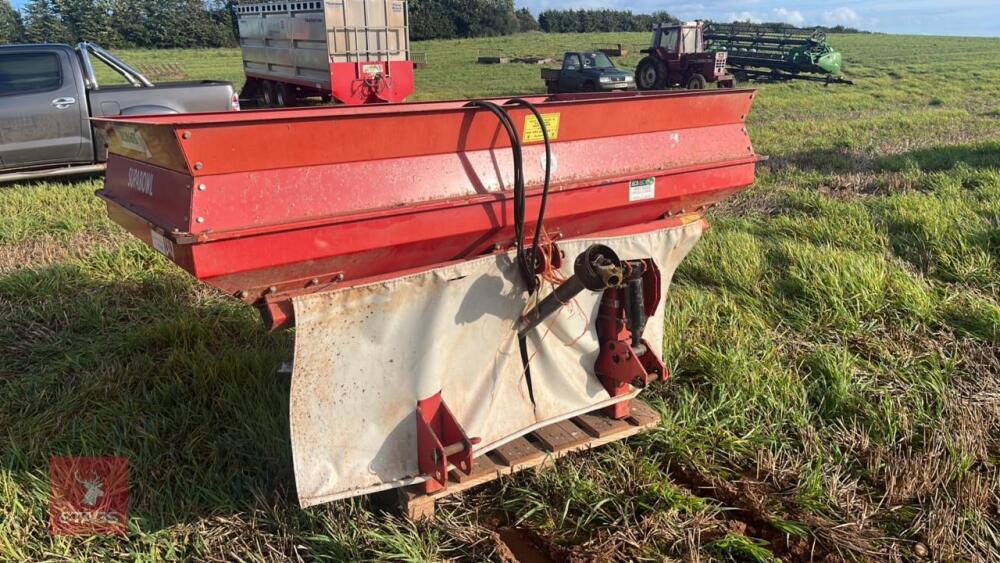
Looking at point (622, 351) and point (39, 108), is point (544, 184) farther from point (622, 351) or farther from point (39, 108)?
point (39, 108)

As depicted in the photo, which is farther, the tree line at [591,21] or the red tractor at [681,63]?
the tree line at [591,21]

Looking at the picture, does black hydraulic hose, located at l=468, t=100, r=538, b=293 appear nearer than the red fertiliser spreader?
No

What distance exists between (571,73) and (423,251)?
56.2 feet

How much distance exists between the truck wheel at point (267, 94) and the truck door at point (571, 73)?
24.7 ft

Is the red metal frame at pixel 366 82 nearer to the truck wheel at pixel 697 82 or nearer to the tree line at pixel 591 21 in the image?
the truck wheel at pixel 697 82

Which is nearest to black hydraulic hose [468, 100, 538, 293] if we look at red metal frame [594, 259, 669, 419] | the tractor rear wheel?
red metal frame [594, 259, 669, 419]

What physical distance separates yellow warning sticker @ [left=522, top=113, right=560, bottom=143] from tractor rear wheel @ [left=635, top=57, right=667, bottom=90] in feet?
65.9

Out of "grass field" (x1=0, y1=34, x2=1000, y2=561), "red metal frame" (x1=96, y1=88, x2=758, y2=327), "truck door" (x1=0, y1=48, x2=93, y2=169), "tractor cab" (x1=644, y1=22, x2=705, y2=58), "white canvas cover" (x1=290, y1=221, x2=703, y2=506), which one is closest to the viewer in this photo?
"red metal frame" (x1=96, y1=88, x2=758, y2=327)

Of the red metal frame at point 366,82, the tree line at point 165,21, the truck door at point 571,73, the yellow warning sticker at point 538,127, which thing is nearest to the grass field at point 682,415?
the yellow warning sticker at point 538,127

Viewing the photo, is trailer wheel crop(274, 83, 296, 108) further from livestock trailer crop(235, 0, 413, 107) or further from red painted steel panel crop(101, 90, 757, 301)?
red painted steel panel crop(101, 90, 757, 301)

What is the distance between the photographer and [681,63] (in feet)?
69.6

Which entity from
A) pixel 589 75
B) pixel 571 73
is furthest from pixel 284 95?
pixel 589 75

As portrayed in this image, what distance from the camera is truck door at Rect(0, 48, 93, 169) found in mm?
6879

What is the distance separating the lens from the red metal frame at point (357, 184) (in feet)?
6.97
